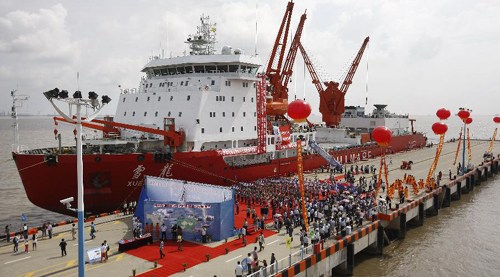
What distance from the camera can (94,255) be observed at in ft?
52.2

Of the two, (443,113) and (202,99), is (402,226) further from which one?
(202,99)

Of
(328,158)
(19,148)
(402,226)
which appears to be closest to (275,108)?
(328,158)

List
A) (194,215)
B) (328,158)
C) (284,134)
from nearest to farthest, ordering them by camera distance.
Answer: (194,215) → (284,134) → (328,158)

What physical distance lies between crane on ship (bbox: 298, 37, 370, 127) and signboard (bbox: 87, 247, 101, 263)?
52.5 metres

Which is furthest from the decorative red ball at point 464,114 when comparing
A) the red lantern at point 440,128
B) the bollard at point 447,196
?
the red lantern at point 440,128

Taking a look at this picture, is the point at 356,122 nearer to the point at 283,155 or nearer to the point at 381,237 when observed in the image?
the point at 283,155

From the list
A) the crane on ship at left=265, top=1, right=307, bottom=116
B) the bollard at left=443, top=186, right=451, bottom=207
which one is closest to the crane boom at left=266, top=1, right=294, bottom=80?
the crane on ship at left=265, top=1, right=307, bottom=116

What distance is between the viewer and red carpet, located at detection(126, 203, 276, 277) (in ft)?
49.9

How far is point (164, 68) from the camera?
3297 cm

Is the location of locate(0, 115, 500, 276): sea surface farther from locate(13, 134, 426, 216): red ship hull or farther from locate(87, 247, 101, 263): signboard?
locate(87, 247, 101, 263): signboard

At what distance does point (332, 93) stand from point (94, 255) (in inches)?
2151

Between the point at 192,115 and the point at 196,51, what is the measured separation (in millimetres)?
9542

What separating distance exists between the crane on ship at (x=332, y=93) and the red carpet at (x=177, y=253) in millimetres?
48307

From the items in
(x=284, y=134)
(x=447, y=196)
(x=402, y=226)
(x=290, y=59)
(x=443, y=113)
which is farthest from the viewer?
(x=290, y=59)
